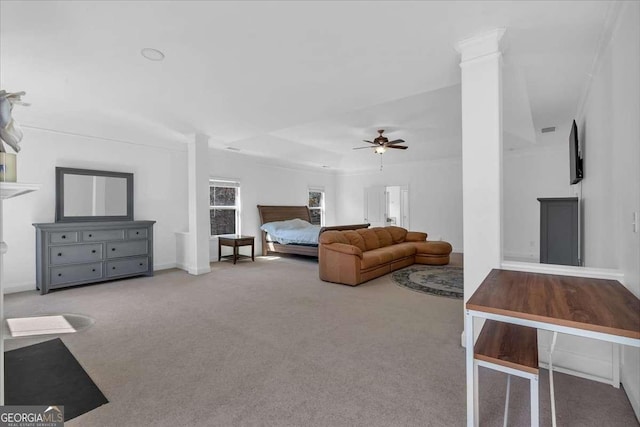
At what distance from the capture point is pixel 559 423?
65.4 inches

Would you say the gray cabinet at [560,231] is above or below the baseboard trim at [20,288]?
above

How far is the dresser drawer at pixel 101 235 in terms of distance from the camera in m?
4.55

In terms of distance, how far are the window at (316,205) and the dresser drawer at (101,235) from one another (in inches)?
208

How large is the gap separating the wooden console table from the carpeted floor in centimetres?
60

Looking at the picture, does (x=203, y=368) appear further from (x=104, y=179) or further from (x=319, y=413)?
(x=104, y=179)

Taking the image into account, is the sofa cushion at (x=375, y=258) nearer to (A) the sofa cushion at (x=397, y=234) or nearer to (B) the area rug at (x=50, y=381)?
(A) the sofa cushion at (x=397, y=234)

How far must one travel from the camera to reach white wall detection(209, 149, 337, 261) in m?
6.95

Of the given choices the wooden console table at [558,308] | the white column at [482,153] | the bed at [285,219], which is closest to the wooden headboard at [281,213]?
the bed at [285,219]

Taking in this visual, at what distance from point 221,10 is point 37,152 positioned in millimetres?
4187

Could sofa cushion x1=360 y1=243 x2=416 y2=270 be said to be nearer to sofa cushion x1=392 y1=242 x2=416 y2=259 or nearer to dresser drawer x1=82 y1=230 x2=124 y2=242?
sofa cushion x1=392 y1=242 x2=416 y2=259

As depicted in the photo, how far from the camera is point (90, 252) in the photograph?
458cm

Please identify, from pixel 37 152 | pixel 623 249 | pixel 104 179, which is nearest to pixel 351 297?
pixel 623 249

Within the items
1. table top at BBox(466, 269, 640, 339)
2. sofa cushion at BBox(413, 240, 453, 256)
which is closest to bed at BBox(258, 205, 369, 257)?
sofa cushion at BBox(413, 240, 453, 256)

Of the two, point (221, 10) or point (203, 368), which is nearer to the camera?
point (221, 10)
